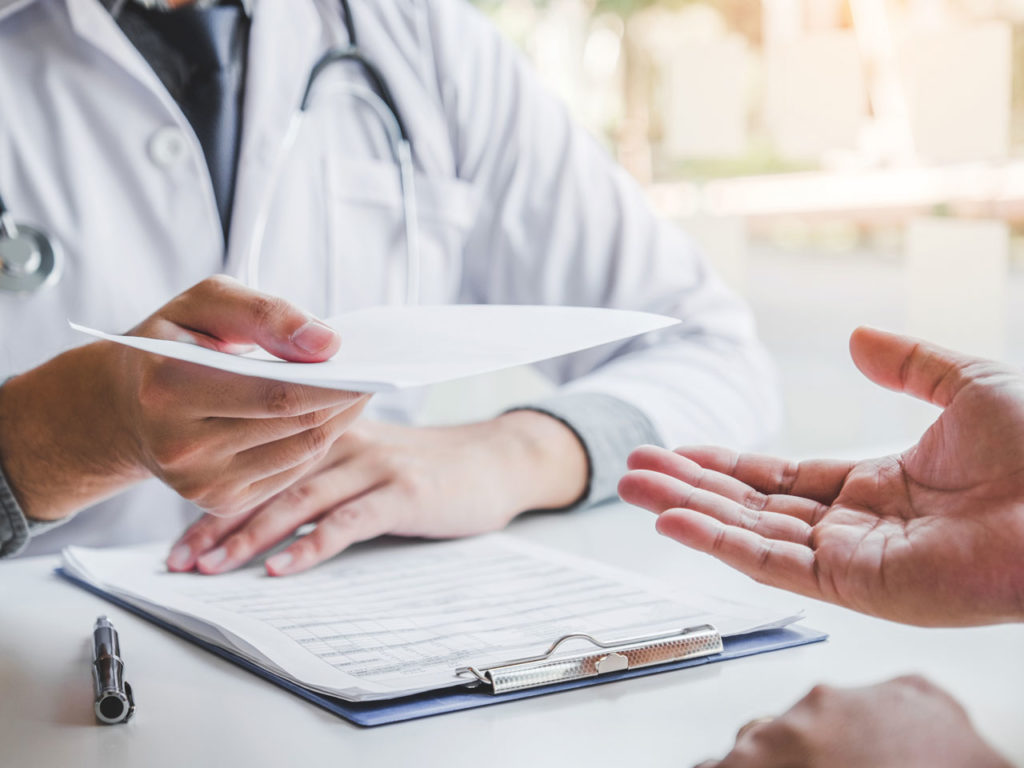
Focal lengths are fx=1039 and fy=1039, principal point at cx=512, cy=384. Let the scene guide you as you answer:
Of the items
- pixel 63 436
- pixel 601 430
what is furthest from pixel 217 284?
pixel 601 430

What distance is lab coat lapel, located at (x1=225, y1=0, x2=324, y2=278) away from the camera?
950 mm

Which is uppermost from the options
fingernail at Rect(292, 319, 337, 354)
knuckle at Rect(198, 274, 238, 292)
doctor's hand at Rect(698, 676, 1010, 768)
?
knuckle at Rect(198, 274, 238, 292)

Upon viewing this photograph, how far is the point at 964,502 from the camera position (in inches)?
21.9

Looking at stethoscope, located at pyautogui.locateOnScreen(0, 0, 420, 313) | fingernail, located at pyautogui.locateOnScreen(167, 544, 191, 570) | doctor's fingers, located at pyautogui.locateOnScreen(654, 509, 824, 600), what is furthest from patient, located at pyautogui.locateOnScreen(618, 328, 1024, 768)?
stethoscope, located at pyautogui.locateOnScreen(0, 0, 420, 313)

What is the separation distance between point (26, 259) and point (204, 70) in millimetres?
247

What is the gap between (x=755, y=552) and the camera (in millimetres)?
539

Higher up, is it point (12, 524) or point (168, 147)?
point (168, 147)

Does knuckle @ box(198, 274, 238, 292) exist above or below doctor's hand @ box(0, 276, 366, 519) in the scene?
above

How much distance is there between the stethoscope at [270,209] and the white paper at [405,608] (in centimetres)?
25

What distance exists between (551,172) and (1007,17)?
95 cm

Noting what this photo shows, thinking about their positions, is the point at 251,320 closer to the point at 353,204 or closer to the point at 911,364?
the point at 911,364

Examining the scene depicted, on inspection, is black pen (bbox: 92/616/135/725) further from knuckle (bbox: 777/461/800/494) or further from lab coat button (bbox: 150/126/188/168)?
lab coat button (bbox: 150/126/188/168)

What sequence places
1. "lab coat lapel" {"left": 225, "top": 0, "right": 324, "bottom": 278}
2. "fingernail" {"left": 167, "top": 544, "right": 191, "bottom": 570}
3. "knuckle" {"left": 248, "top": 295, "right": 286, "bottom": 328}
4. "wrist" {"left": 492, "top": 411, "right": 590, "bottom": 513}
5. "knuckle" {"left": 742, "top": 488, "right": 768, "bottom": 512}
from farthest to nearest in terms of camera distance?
"lab coat lapel" {"left": 225, "top": 0, "right": 324, "bottom": 278}, "wrist" {"left": 492, "top": 411, "right": 590, "bottom": 513}, "fingernail" {"left": 167, "top": 544, "right": 191, "bottom": 570}, "knuckle" {"left": 742, "top": 488, "right": 768, "bottom": 512}, "knuckle" {"left": 248, "top": 295, "right": 286, "bottom": 328}

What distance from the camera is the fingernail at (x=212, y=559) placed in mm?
729
